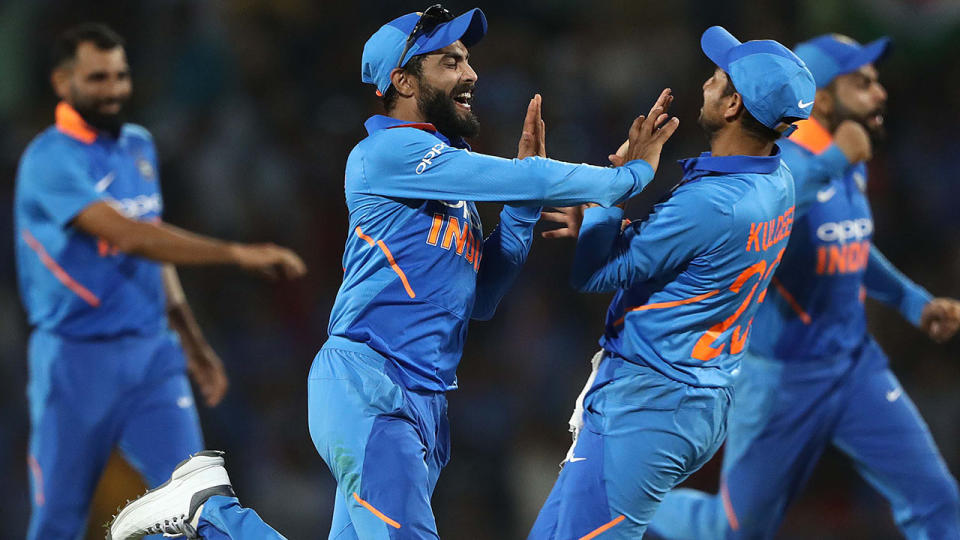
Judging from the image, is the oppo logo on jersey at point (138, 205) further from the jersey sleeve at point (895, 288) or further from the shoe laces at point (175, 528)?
the jersey sleeve at point (895, 288)

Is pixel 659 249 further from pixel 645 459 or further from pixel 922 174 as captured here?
pixel 922 174

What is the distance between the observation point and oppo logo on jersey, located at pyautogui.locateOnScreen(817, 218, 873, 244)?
5434 mm

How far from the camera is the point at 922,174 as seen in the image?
8.97m

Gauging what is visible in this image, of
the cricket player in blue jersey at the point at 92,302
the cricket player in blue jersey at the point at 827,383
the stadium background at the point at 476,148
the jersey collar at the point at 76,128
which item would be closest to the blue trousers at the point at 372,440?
the cricket player in blue jersey at the point at 92,302

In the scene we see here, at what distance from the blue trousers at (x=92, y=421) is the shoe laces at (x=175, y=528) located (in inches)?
24.5

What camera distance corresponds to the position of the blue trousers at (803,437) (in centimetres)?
543

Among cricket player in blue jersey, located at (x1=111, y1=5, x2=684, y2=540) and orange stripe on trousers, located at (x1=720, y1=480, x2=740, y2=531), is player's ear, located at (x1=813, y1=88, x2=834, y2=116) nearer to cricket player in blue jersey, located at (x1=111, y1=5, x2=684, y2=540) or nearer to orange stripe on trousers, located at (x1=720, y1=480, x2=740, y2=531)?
cricket player in blue jersey, located at (x1=111, y1=5, x2=684, y2=540)

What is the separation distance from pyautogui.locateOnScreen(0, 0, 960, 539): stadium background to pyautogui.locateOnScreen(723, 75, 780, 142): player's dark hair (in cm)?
396

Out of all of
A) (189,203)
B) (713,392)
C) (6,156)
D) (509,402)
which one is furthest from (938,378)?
(6,156)

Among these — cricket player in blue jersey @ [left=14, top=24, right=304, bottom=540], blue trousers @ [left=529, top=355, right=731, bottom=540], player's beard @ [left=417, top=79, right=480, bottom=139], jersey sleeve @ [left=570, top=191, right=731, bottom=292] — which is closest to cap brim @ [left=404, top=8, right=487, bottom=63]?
player's beard @ [left=417, top=79, right=480, bottom=139]

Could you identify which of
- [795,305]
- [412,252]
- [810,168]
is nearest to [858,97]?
[810,168]

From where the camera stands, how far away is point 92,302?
5.48m

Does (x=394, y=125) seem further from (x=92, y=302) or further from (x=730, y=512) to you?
(x=730, y=512)

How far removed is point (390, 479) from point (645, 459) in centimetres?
90
